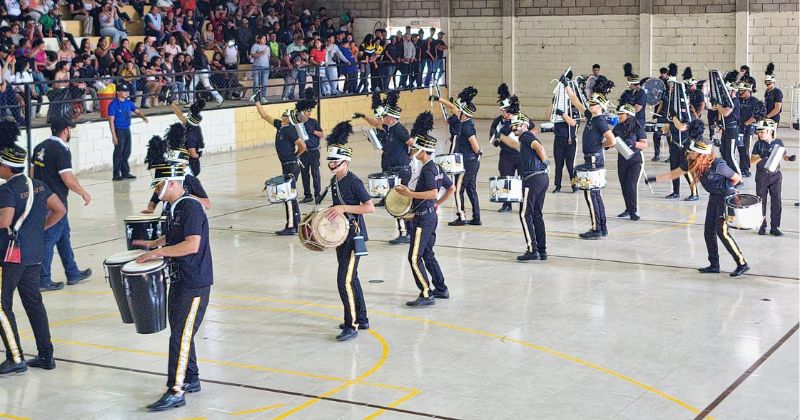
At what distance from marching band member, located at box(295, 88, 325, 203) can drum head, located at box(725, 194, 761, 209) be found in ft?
22.2

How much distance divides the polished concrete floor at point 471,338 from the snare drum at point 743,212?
0.67 m

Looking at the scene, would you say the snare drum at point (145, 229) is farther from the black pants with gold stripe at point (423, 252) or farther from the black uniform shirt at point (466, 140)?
the black uniform shirt at point (466, 140)

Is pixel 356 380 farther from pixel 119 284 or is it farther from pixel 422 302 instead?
pixel 422 302

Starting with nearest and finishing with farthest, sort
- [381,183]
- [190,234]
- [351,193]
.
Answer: [190,234] → [351,193] → [381,183]

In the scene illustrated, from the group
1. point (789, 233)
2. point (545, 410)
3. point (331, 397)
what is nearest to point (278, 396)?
point (331, 397)

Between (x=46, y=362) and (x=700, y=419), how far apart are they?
5.55m

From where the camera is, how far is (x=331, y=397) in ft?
28.6

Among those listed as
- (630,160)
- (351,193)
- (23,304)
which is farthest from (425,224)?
(630,160)

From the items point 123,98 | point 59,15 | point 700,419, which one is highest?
point 59,15

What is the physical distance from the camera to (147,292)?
8.74m

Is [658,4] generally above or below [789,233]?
above

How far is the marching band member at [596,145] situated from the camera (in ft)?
49.5

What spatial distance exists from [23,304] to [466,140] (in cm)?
802

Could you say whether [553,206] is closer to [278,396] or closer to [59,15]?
[278,396]
